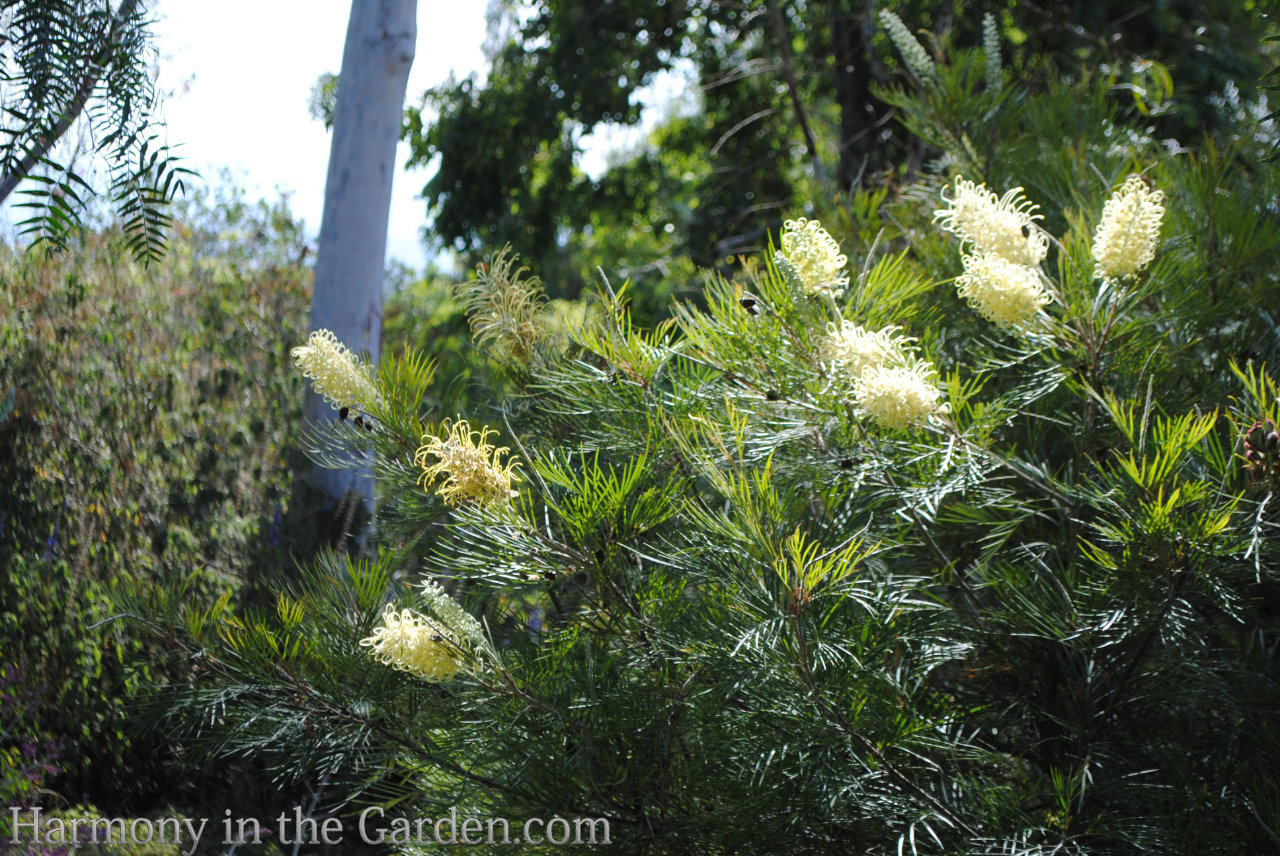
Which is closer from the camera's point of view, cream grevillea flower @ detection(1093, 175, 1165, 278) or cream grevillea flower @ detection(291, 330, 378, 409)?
cream grevillea flower @ detection(1093, 175, 1165, 278)

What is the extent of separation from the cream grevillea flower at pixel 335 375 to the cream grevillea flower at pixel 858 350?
0.74 metres

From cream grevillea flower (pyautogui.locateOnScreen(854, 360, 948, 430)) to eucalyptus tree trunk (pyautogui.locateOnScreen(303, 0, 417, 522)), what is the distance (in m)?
2.86

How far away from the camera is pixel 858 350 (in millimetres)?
1351

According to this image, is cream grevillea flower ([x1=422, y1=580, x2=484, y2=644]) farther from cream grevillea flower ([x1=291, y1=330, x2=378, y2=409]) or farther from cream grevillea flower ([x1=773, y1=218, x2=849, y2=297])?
cream grevillea flower ([x1=773, y1=218, x2=849, y2=297])

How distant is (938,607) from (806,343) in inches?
19.7

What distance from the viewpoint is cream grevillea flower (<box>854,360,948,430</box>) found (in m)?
1.27

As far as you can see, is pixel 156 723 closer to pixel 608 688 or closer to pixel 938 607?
pixel 608 688

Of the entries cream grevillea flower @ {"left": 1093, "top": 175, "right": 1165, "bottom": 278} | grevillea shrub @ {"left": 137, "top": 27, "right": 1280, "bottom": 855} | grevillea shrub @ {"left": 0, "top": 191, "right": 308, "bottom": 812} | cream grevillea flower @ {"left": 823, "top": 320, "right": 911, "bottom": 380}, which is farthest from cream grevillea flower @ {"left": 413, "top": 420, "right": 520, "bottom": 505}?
grevillea shrub @ {"left": 0, "top": 191, "right": 308, "bottom": 812}

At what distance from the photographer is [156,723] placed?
Answer: 76.1 inches

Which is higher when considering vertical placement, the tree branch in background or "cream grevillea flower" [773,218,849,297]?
the tree branch in background

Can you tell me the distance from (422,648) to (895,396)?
0.74m

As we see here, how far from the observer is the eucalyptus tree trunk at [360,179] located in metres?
3.81

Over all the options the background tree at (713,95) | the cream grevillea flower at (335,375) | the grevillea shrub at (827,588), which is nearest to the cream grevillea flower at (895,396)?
the grevillea shrub at (827,588)

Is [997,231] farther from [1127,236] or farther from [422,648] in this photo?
[422,648]
